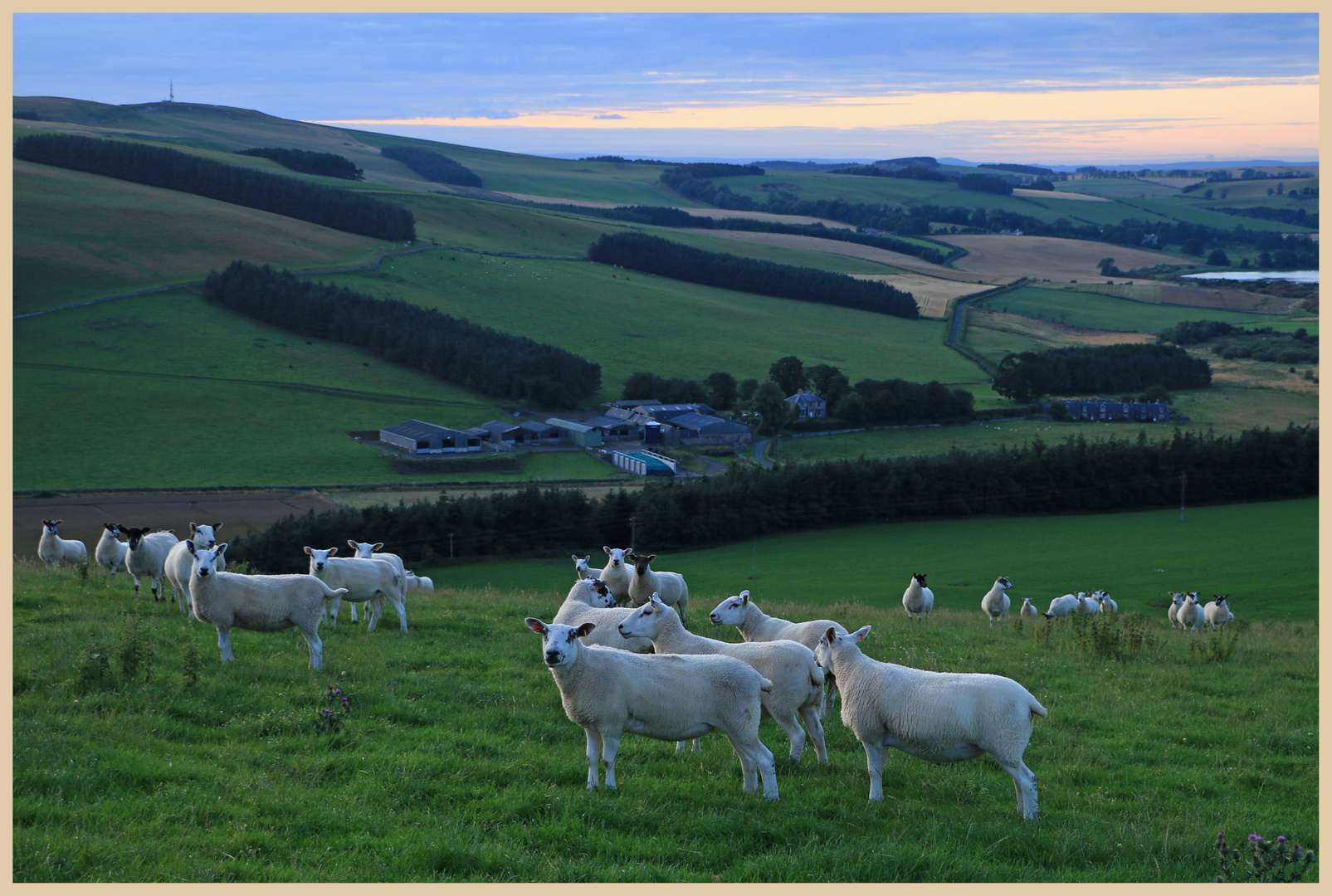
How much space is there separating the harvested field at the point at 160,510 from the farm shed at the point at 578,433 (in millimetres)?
28019

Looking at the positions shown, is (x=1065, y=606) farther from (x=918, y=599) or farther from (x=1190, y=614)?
(x=918, y=599)

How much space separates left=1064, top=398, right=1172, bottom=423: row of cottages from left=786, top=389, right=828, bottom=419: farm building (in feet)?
75.6

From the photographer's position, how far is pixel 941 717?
9.60 metres

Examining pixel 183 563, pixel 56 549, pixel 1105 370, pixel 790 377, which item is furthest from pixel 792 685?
pixel 1105 370

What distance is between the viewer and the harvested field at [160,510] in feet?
160

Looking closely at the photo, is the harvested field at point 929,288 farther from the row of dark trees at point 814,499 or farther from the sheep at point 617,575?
the sheep at point 617,575

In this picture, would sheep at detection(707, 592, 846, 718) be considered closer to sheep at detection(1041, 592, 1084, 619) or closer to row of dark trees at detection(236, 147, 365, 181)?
sheep at detection(1041, 592, 1084, 619)

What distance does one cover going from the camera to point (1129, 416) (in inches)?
3543

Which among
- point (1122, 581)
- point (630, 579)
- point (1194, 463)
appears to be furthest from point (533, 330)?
point (630, 579)

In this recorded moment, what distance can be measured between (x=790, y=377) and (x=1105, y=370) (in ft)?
112

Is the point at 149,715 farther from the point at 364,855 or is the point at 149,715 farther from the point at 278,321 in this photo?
the point at 278,321

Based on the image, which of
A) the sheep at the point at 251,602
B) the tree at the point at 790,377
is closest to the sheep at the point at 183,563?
the sheep at the point at 251,602

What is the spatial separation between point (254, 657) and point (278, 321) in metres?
104

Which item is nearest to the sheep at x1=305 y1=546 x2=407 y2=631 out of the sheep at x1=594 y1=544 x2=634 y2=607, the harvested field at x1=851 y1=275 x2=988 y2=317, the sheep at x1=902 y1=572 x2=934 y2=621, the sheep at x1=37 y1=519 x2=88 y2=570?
the sheep at x1=594 y1=544 x2=634 y2=607
